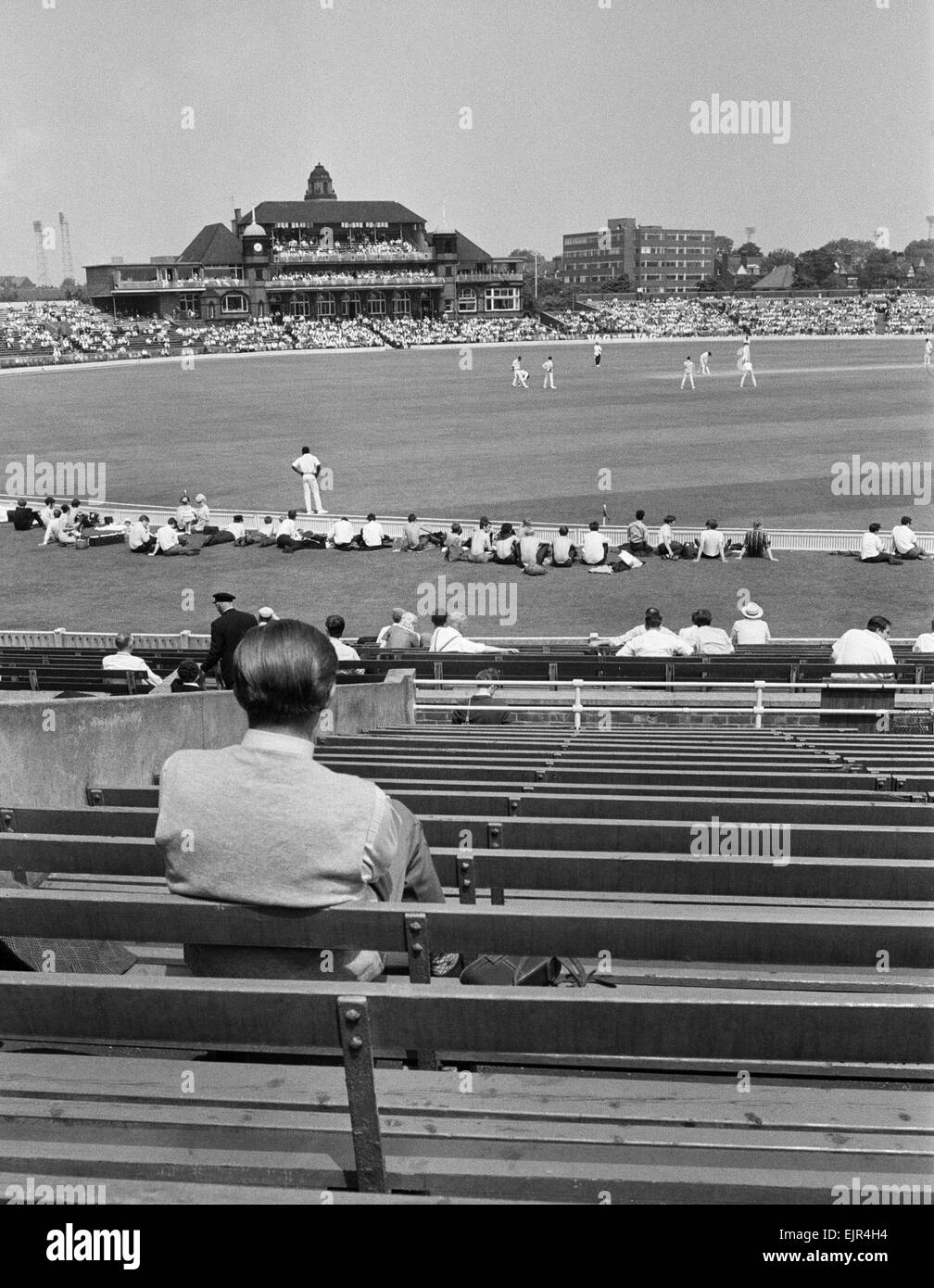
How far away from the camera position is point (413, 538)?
993 inches

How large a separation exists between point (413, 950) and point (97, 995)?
2.09 ft

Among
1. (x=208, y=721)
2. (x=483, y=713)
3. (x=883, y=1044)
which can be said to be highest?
(x=883, y=1044)

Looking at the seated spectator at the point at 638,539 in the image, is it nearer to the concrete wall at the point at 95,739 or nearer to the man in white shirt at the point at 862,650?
the man in white shirt at the point at 862,650

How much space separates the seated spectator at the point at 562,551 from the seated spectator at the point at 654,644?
29.0 feet

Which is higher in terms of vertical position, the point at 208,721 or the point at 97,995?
the point at 97,995

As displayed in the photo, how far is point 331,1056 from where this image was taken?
299cm

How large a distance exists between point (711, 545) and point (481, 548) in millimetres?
4105

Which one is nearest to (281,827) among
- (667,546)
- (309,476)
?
(667,546)

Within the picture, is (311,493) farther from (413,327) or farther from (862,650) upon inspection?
(413,327)

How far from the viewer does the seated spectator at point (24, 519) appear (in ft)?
94.7

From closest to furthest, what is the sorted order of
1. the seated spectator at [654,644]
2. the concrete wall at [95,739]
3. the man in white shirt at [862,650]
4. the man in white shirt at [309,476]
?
the concrete wall at [95,739] → the man in white shirt at [862,650] → the seated spectator at [654,644] → the man in white shirt at [309,476]

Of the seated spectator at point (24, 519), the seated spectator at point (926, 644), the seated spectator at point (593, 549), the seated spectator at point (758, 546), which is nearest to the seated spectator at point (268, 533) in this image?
the seated spectator at point (24, 519)
